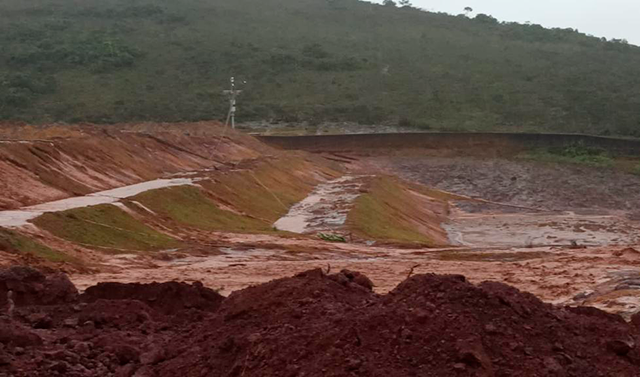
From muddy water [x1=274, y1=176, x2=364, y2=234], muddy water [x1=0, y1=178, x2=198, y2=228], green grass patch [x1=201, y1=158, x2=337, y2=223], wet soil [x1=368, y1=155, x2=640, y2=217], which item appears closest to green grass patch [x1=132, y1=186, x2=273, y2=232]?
muddy water [x1=0, y1=178, x2=198, y2=228]

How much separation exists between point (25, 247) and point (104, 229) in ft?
15.9

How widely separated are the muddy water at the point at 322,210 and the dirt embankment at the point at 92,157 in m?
7.50

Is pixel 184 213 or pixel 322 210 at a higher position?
pixel 184 213

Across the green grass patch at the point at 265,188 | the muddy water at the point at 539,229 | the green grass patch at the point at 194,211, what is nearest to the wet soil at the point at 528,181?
the muddy water at the point at 539,229

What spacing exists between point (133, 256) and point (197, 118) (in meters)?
68.9

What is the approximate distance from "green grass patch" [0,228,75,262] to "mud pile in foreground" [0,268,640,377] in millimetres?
8512

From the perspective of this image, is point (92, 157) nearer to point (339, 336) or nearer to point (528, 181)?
point (339, 336)

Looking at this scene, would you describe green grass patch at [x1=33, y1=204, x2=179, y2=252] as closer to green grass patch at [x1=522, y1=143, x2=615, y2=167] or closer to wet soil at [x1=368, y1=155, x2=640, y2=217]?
wet soil at [x1=368, y1=155, x2=640, y2=217]

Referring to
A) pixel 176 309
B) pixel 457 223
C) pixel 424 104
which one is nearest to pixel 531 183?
pixel 457 223

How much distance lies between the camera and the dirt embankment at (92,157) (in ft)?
105

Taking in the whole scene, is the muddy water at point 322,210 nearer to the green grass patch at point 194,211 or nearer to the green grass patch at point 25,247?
the green grass patch at point 194,211

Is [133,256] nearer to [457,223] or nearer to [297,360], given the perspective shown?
[297,360]

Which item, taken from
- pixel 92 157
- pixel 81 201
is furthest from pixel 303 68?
pixel 81 201

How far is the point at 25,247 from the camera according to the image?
20984 mm
